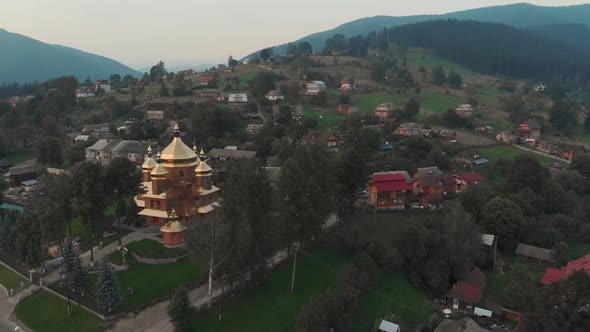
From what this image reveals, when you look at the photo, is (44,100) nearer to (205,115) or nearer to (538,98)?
(205,115)

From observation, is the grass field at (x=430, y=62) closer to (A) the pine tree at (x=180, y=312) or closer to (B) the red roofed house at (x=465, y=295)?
(B) the red roofed house at (x=465, y=295)

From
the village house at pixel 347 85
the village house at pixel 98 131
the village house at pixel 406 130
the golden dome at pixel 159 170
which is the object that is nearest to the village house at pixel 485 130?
the village house at pixel 406 130

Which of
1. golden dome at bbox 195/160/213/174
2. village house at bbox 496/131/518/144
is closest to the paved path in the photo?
golden dome at bbox 195/160/213/174

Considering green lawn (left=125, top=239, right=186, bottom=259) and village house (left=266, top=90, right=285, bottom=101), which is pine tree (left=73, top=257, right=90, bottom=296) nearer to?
green lawn (left=125, top=239, right=186, bottom=259)

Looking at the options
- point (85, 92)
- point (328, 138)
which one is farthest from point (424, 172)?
point (85, 92)

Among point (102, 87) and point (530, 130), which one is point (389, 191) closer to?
point (530, 130)
